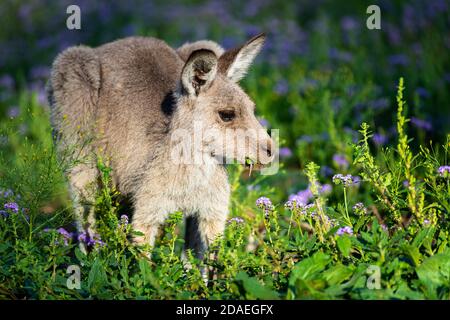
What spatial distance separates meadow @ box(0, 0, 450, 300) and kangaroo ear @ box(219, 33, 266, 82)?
96cm

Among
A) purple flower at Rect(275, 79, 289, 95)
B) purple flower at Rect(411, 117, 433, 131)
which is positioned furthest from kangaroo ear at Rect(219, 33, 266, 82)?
purple flower at Rect(275, 79, 289, 95)

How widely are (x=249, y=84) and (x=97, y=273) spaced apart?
5056 millimetres

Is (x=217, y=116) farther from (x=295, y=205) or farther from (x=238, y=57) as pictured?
(x=295, y=205)

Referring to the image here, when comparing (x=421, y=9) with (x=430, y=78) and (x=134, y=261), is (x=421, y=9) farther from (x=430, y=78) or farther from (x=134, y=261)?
(x=134, y=261)

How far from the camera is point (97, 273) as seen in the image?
3959 millimetres

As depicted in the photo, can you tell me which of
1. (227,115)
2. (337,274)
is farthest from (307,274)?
(227,115)

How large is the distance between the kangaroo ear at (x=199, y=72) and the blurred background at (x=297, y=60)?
0.95 metres

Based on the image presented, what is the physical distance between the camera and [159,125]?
5.38 metres

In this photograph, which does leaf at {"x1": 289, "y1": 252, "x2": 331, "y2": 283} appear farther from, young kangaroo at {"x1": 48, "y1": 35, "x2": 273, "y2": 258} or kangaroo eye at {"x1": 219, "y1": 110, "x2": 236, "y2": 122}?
kangaroo eye at {"x1": 219, "y1": 110, "x2": 236, "y2": 122}

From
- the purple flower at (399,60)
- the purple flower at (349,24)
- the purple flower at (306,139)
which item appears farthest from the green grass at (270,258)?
the purple flower at (349,24)

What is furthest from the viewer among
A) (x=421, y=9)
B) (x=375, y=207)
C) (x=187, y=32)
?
(x=187, y=32)
